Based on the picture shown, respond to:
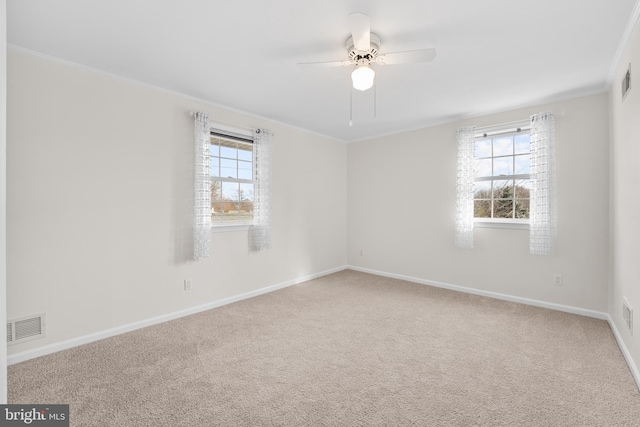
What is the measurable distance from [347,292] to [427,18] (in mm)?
3270

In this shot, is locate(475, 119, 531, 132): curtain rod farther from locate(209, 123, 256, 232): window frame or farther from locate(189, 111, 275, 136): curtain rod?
locate(209, 123, 256, 232): window frame

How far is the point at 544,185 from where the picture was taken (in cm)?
338

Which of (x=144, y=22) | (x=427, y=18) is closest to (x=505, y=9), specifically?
(x=427, y=18)

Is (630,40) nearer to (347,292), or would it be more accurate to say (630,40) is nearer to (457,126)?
(457,126)

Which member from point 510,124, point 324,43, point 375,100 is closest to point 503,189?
point 510,124

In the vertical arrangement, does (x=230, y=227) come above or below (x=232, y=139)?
below

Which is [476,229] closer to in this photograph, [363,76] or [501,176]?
[501,176]

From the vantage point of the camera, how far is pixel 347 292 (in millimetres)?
4168

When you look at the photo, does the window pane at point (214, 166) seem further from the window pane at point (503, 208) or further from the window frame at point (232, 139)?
the window pane at point (503, 208)

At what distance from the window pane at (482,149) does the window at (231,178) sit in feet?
9.98

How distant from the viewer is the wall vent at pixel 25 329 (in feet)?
7.48

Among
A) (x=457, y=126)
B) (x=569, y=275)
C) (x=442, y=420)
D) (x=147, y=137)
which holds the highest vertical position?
(x=457, y=126)

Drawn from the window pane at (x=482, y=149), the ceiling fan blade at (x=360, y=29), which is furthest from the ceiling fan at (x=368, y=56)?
the window pane at (x=482, y=149)

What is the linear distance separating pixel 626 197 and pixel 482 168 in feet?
5.59
